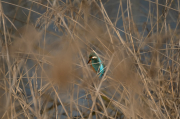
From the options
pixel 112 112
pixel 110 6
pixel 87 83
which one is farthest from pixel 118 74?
pixel 110 6

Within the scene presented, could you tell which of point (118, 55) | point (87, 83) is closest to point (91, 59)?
point (118, 55)

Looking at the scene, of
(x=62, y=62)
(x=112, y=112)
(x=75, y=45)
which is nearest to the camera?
(x=62, y=62)

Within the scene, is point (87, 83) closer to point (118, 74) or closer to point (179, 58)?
point (118, 74)

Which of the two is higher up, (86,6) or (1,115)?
(86,6)

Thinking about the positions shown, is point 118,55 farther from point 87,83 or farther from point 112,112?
point 112,112

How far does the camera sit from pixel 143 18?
1.50m

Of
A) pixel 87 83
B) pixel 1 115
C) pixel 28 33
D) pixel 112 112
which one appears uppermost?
pixel 28 33

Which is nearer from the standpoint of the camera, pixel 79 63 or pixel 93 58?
pixel 79 63

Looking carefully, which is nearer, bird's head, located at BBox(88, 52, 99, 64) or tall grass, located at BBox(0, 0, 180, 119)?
tall grass, located at BBox(0, 0, 180, 119)

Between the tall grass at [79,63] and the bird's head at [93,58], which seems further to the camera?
the bird's head at [93,58]

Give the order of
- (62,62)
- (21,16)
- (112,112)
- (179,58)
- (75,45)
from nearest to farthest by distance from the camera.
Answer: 1. (62,62)
2. (75,45)
3. (179,58)
4. (112,112)
5. (21,16)

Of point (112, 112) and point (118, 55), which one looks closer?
point (118, 55)

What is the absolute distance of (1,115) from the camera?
2.33 feet

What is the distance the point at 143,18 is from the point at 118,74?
1.07 meters
